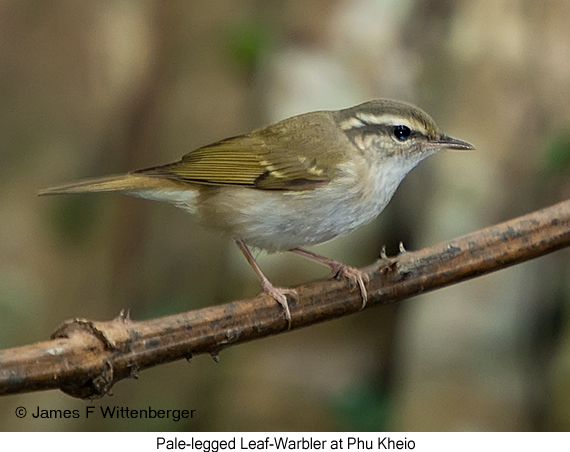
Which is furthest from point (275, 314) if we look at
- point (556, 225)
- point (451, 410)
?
point (451, 410)

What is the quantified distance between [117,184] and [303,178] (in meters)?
0.57

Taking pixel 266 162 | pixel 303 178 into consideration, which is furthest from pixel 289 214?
pixel 266 162

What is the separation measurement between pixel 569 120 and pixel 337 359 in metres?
1.42

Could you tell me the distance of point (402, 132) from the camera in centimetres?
223

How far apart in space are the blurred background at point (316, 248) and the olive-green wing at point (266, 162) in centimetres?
37

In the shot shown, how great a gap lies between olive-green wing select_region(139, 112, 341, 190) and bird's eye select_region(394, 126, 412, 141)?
0.20 m

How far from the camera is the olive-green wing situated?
7.53 feet

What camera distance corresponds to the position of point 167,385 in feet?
11.8

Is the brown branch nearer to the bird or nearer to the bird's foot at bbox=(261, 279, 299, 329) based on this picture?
the bird's foot at bbox=(261, 279, 299, 329)

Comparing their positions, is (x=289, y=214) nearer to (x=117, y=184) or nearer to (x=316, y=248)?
(x=117, y=184)

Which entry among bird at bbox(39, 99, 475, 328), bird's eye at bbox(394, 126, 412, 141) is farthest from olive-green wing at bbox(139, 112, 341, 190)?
bird's eye at bbox(394, 126, 412, 141)

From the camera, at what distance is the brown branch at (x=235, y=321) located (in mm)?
1560

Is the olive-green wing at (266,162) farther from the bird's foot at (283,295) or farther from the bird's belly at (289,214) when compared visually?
the bird's foot at (283,295)

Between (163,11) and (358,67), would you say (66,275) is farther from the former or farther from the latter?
(358,67)
